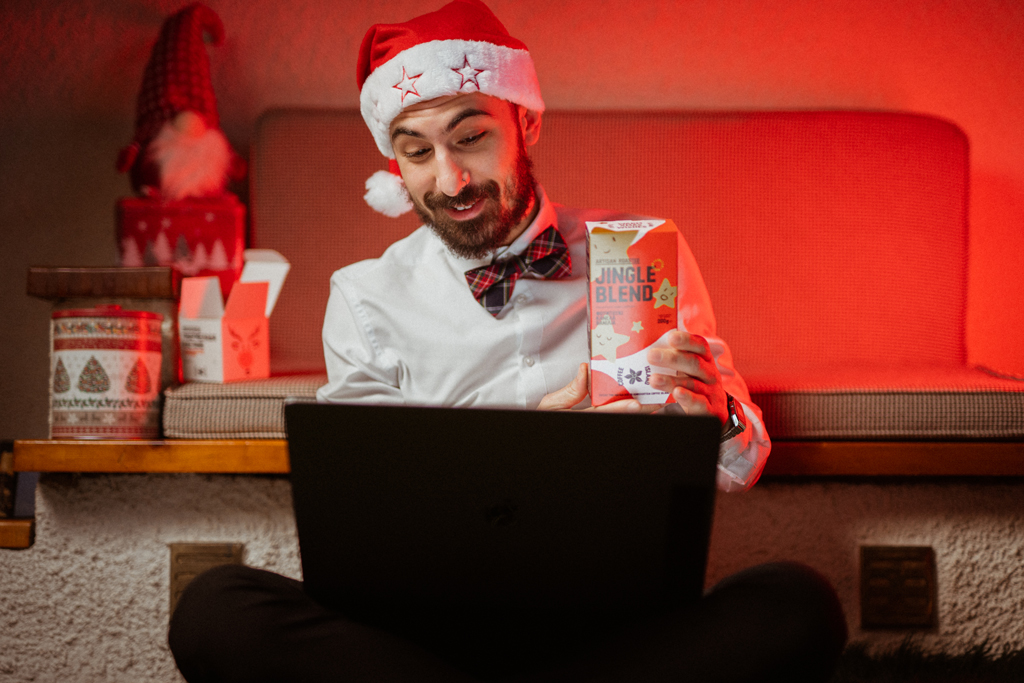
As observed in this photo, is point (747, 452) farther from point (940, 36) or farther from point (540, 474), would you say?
point (940, 36)

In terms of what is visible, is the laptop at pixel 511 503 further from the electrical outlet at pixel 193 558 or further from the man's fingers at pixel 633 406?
the electrical outlet at pixel 193 558

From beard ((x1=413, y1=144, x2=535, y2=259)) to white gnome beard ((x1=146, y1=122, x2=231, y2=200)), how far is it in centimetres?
71

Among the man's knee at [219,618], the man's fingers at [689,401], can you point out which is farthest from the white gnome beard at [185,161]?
the man's fingers at [689,401]

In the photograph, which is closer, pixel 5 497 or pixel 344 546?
pixel 344 546

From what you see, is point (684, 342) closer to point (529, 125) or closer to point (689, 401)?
point (689, 401)

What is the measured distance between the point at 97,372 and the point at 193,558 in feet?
1.13

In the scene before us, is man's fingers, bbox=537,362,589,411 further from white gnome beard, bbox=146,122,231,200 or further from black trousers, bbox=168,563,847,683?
white gnome beard, bbox=146,122,231,200

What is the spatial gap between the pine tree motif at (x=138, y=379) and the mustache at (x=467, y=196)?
541 millimetres

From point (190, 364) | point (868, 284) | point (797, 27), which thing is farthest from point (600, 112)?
point (190, 364)


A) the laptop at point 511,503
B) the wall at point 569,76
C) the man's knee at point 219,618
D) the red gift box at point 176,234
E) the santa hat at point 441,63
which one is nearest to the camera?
the laptop at point 511,503

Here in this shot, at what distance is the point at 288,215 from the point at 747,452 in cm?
120

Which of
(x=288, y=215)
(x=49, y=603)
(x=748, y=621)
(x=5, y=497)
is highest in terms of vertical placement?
(x=288, y=215)

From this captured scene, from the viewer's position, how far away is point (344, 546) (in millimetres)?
620

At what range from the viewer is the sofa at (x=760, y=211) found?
1497 mm
